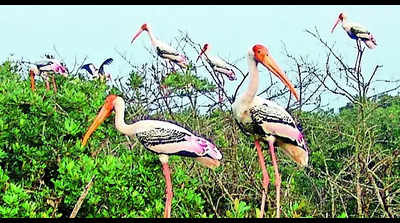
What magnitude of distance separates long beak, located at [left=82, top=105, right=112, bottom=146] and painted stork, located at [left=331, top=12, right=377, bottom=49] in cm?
381

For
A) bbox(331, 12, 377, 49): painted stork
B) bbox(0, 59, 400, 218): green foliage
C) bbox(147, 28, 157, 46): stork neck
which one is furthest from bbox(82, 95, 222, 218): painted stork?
bbox(147, 28, 157, 46): stork neck

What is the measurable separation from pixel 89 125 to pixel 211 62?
10.1 feet

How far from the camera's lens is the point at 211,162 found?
4039 millimetres

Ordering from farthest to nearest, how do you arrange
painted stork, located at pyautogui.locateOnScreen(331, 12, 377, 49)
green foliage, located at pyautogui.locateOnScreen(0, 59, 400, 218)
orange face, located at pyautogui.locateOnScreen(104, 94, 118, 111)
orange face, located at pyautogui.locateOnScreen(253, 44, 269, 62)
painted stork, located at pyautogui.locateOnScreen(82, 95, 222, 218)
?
painted stork, located at pyautogui.locateOnScreen(331, 12, 377, 49), orange face, located at pyautogui.locateOnScreen(253, 44, 269, 62), orange face, located at pyautogui.locateOnScreen(104, 94, 118, 111), painted stork, located at pyautogui.locateOnScreen(82, 95, 222, 218), green foliage, located at pyautogui.locateOnScreen(0, 59, 400, 218)

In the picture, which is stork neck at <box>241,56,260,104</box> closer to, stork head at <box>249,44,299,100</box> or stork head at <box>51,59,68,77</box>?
stork head at <box>249,44,299,100</box>

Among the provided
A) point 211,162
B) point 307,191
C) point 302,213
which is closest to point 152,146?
point 211,162

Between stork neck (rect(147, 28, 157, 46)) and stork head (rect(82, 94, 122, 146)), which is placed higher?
stork neck (rect(147, 28, 157, 46))

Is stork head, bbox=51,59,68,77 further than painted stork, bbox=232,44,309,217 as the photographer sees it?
Yes

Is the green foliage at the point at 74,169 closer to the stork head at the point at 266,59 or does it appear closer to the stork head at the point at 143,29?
the stork head at the point at 266,59

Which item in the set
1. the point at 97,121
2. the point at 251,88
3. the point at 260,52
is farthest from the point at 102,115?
the point at 260,52

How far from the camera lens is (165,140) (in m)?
4.03

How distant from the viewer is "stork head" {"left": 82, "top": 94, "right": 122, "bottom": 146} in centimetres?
399

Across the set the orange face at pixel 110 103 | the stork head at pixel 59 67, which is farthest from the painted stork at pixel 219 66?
the orange face at pixel 110 103
